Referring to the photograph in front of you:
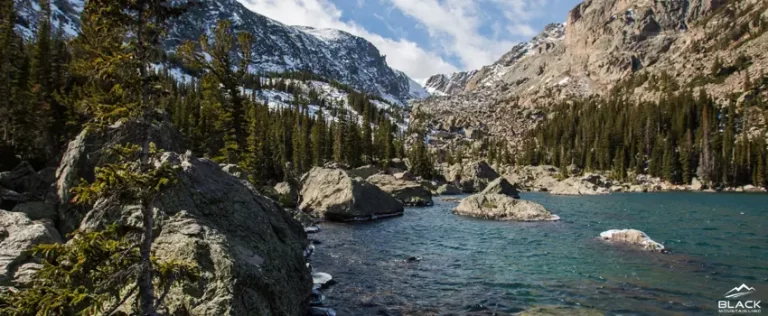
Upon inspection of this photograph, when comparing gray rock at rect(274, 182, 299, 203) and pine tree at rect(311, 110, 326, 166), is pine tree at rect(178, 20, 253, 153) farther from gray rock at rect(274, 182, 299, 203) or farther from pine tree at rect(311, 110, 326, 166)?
pine tree at rect(311, 110, 326, 166)

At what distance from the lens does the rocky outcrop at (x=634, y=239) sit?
24.9m

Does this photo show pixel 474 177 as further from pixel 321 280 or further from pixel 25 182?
pixel 25 182

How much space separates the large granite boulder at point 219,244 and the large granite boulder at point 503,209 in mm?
32220

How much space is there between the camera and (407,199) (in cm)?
5909

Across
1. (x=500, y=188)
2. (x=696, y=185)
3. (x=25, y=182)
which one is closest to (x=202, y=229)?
(x=25, y=182)

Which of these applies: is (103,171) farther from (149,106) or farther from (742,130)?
(742,130)

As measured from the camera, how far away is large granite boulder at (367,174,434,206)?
58409 millimetres

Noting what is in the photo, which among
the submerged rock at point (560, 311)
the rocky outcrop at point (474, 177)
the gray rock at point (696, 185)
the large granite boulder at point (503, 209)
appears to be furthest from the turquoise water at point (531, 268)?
the gray rock at point (696, 185)

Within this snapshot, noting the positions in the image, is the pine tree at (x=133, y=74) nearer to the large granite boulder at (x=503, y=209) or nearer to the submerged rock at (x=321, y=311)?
the submerged rock at (x=321, y=311)

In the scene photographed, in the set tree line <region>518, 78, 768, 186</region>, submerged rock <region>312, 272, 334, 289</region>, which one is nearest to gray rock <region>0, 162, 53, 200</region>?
submerged rock <region>312, 272, 334, 289</region>

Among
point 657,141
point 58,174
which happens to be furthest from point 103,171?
point 657,141

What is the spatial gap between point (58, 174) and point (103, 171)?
1518cm

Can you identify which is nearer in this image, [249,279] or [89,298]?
[89,298]

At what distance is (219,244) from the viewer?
913 centimetres
